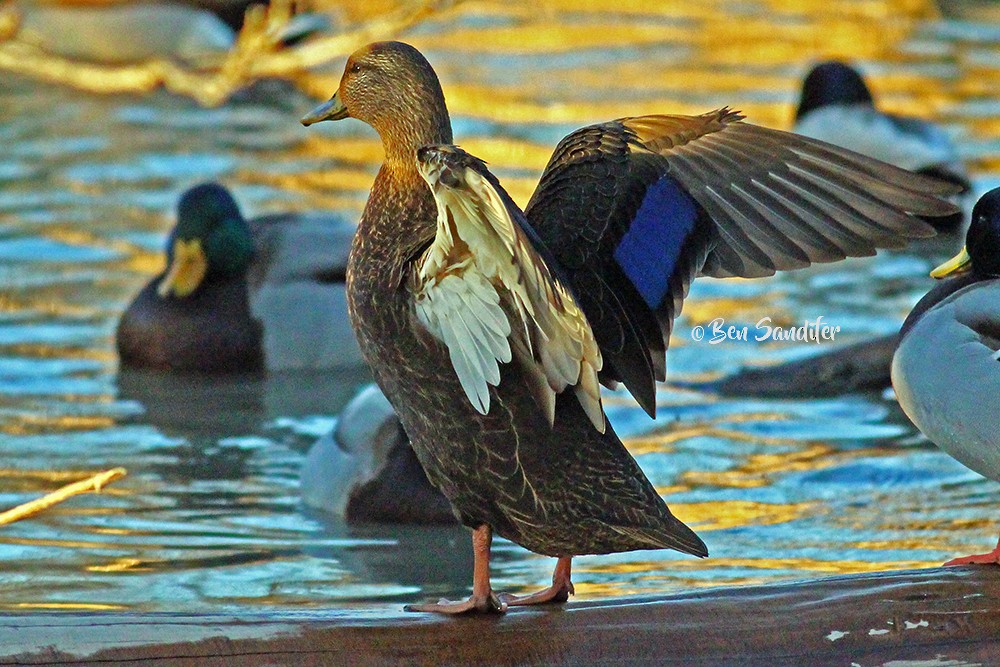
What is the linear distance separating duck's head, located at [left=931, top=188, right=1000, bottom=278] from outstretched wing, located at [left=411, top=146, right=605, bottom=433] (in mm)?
1465

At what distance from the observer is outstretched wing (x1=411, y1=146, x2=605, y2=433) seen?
10.7 feet

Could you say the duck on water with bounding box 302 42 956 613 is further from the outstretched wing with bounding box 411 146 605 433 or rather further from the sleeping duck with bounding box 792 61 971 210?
the sleeping duck with bounding box 792 61 971 210

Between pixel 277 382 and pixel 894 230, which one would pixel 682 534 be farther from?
pixel 277 382

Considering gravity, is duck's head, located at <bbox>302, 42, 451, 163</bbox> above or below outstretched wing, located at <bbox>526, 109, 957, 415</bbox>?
above

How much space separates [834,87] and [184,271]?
16.6ft

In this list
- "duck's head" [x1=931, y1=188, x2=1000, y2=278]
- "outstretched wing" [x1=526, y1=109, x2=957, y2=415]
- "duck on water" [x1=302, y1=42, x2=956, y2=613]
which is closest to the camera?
"duck on water" [x1=302, y1=42, x2=956, y2=613]

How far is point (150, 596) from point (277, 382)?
317 cm

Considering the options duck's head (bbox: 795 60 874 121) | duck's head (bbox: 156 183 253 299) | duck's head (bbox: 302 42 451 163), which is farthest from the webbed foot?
duck's head (bbox: 795 60 874 121)

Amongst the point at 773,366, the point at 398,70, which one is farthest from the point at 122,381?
the point at 398,70

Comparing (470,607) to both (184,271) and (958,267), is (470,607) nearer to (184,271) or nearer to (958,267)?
(958,267)

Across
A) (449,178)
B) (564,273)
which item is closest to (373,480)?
(564,273)

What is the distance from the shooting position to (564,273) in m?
3.76

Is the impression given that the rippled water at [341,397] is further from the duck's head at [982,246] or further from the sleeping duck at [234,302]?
the duck's head at [982,246]

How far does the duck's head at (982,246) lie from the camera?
15.5 feet
